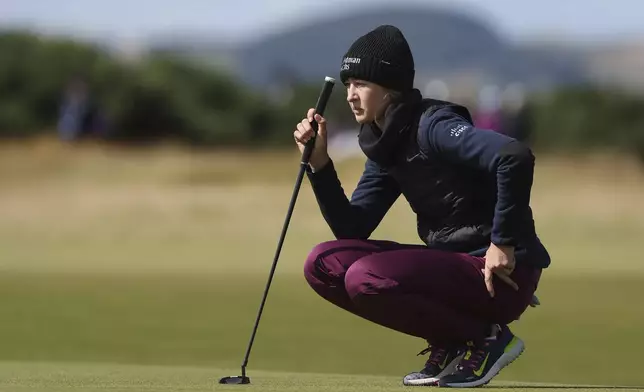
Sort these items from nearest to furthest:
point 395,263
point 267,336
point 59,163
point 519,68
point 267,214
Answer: point 395,263
point 267,336
point 267,214
point 59,163
point 519,68

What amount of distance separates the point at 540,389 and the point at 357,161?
23.0m

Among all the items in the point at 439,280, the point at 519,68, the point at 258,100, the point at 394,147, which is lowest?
the point at 519,68

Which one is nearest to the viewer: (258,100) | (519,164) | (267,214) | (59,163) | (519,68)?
(519,164)

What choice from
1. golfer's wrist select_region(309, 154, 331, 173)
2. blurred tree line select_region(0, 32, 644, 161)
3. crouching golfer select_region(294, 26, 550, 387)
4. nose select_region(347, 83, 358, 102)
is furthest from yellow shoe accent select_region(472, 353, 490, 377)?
blurred tree line select_region(0, 32, 644, 161)

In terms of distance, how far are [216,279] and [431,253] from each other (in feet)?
33.2

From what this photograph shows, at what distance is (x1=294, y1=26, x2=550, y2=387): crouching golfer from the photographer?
580cm

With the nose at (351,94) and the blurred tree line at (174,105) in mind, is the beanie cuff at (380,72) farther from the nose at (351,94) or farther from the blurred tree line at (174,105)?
the blurred tree line at (174,105)

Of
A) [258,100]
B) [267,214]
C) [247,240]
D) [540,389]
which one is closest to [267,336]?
[540,389]

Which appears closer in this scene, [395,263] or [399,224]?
[395,263]

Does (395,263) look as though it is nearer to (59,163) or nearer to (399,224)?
(399,224)

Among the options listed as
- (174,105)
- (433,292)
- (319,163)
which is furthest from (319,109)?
(174,105)

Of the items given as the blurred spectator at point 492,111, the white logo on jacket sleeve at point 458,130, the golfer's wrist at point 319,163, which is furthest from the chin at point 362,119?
the blurred spectator at point 492,111

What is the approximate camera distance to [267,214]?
25.2 meters

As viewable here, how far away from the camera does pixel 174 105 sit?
157 feet
